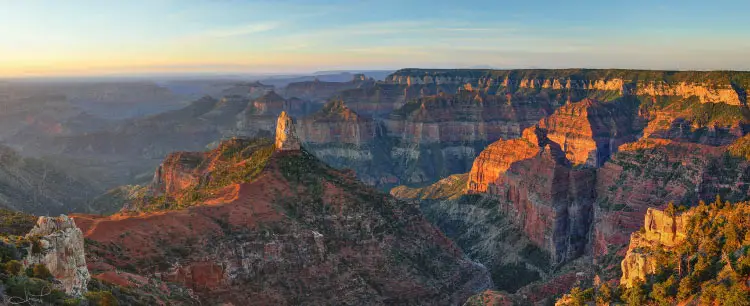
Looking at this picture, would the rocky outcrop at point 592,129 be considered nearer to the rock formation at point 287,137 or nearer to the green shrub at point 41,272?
the rock formation at point 287,137

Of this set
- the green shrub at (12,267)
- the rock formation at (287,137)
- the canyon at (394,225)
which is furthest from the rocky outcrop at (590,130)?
the green shrub at (12,267)

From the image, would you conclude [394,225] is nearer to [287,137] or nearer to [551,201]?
[287,137]

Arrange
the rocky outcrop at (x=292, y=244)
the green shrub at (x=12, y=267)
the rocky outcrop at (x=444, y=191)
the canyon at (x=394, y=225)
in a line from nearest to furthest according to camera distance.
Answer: the green shrub at (x=12, y=267)
the rocky outcrop at (x=292, y=244)
the canyon at (x=394, y=225)
the rocky outcrop at (x=444, y=191)

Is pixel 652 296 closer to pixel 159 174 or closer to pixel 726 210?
pixel 726 210

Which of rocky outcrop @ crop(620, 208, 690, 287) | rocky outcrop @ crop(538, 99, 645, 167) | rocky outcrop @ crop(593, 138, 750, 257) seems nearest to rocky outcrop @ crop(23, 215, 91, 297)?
rocky outcrop @ crop(620, 208, 690, 287)

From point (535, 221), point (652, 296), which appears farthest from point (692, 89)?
point (652, 296)

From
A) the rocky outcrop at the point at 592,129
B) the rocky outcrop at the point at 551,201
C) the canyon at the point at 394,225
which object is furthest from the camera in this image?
the rocky outcrop at the point at 592,129

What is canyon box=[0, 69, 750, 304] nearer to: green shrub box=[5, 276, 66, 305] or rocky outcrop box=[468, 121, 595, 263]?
rocky outcrop box=[468, 121, 595, 263]

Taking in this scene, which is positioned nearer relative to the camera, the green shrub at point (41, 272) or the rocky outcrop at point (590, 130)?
the green shrub at point (41, 272)
